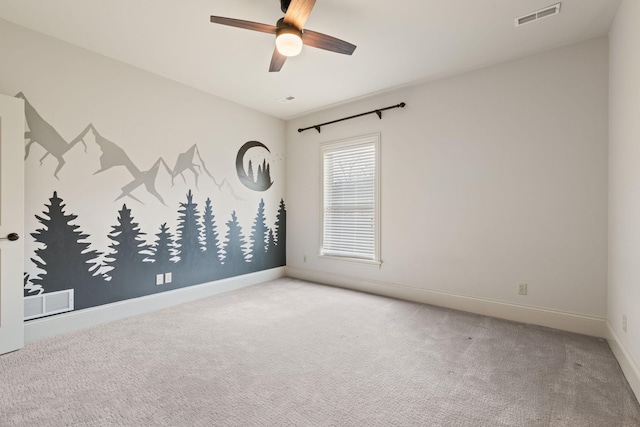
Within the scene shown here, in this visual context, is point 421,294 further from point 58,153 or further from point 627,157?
point 58,153

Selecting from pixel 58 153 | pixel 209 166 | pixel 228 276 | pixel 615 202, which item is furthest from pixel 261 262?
pixel 615 202

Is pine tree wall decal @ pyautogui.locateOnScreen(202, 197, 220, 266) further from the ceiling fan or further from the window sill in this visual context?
the ceiling fan

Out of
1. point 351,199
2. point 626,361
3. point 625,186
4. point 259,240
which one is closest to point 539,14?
point 625,186

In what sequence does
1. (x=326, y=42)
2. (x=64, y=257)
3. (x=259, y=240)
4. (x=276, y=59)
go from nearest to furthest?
(x=326, y=42), (x=276, y=59), (x=64, y=257), (x=259, y=240)

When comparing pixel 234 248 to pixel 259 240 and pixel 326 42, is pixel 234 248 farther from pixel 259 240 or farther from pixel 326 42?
pixel 326 42

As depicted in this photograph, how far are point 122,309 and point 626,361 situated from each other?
181 inches

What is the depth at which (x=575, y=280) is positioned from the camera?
2912 mm

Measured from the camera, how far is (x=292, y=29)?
2.23 metres

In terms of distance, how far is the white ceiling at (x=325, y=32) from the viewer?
2439 mm

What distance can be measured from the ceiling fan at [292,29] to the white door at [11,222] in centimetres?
196

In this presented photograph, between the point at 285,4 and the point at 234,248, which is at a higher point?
the point at 285,4

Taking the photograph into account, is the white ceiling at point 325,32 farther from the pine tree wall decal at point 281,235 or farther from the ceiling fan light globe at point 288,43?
the pine tree wall decal at point 281,235

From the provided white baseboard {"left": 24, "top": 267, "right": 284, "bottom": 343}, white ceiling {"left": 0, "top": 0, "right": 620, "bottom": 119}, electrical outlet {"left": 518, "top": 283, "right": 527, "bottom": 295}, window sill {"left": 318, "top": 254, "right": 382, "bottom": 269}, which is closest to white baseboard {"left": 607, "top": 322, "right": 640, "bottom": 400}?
electrical outlet {"left": 518, "top": 283, "right": 527, "bottom": 295}

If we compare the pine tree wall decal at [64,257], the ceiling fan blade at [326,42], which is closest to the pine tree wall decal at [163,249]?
the pine tree wall decal at [64,257]
